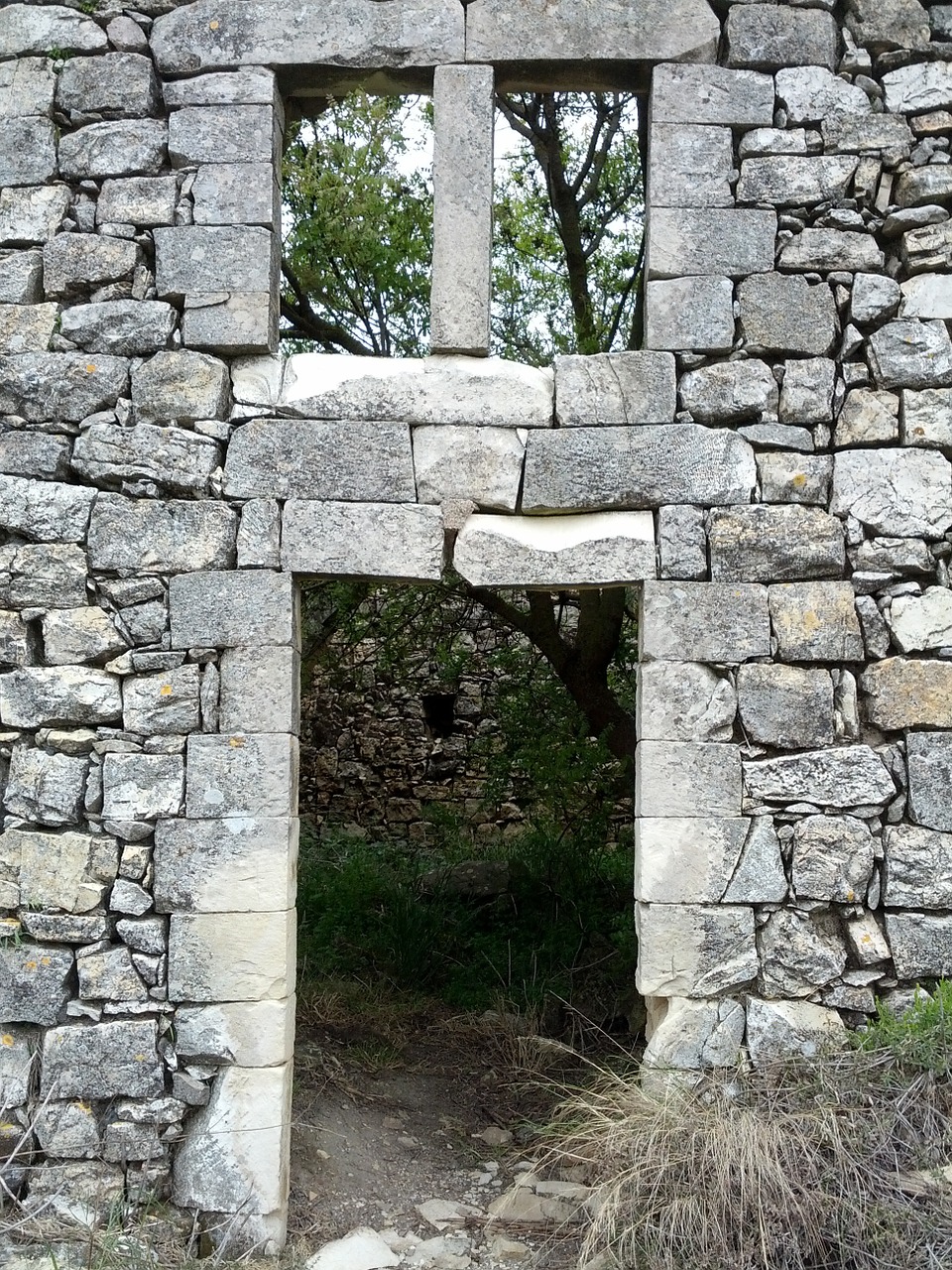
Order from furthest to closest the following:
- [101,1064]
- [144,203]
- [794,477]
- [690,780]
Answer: [144,203] → [794,477] → [690,780] → [101,1064]

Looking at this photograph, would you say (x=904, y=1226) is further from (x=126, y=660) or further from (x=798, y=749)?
(x=126, y=660)

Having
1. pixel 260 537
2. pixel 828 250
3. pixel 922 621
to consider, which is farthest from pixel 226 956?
pixel 828 250

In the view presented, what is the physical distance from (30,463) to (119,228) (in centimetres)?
92

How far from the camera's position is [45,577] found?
3797mm

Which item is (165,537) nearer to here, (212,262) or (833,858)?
(212,262)

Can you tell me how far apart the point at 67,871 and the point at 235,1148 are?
3.57 ft

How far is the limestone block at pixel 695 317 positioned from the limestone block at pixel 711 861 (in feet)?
5.51

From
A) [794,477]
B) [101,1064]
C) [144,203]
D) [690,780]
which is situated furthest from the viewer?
[144,203]

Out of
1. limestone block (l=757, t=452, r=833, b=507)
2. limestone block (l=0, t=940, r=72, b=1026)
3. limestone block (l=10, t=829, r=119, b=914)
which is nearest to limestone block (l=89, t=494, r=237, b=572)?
limestone block (l=10, t=829, r=119, b=914)

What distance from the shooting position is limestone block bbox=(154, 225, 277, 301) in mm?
3879

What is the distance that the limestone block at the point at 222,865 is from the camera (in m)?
3.67

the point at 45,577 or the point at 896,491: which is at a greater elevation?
the point at 896,491

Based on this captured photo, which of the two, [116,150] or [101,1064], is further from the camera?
[116,150]

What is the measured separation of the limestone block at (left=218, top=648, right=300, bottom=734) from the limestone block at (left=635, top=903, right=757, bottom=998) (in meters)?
1.46
